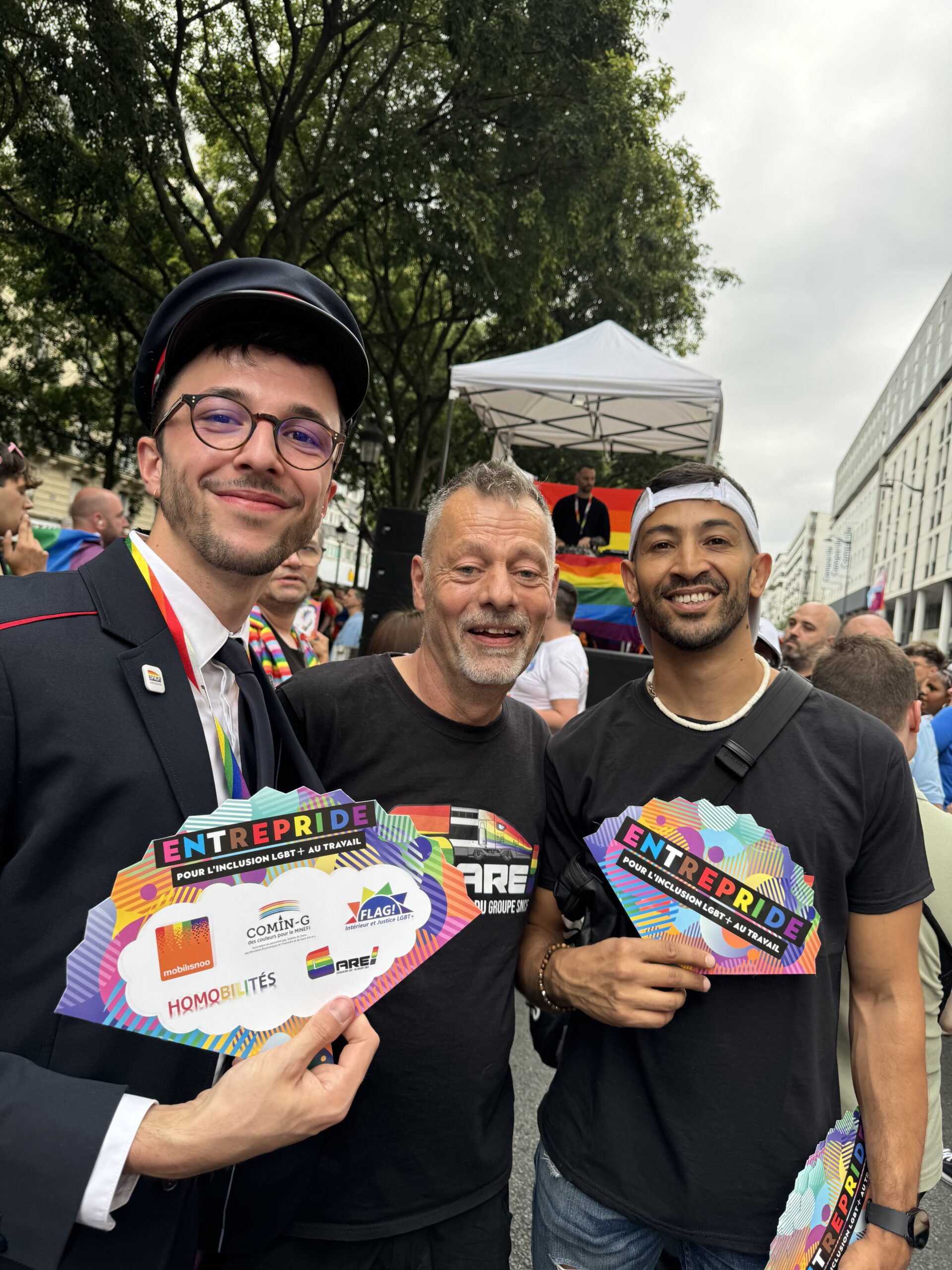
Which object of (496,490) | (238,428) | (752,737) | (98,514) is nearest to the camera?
(238,428)

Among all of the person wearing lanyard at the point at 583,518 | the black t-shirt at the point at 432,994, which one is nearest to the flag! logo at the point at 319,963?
the black t-shirt at the point at 432,994

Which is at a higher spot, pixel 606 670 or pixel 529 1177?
pixel 606 670

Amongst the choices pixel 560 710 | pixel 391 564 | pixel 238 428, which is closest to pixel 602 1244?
pixel 238 428

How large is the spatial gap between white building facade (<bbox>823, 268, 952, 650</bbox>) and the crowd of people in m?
51.4

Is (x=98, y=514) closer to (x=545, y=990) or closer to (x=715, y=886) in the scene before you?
(x=545, y=990)

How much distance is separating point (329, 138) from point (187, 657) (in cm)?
1074

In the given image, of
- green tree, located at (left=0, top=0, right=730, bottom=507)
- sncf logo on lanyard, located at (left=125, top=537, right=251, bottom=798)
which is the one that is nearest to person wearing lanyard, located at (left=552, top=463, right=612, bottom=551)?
green tree, located at (left=0, top=0, right=730, bottom=507)

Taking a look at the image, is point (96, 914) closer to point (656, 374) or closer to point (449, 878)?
point (449, 878)

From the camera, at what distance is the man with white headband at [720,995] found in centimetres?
150

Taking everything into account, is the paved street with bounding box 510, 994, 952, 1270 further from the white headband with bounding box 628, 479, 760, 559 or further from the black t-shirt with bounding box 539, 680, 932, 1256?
the white headband with bounding box 628, 479, 760, 559

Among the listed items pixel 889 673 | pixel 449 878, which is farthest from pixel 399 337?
pixel 449 878

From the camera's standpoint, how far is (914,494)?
6341 centimetres

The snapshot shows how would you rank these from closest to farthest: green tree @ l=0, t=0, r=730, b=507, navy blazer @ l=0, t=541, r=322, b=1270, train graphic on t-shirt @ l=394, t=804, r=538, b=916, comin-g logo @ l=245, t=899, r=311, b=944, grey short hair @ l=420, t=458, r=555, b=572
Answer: navy blazer @ l=0, t=541, r=322, b=1270 < comin-g logo @ l=245, t=899, r=311, b=944 < train graphic on t-shirt @ l=394, t=804, r=538, b=916 < grey short hair @ l=420, t=458, r=555, b=572 < green tree @ l=0, t=0, r=730, b=507

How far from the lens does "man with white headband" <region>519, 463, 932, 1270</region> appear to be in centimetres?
150
